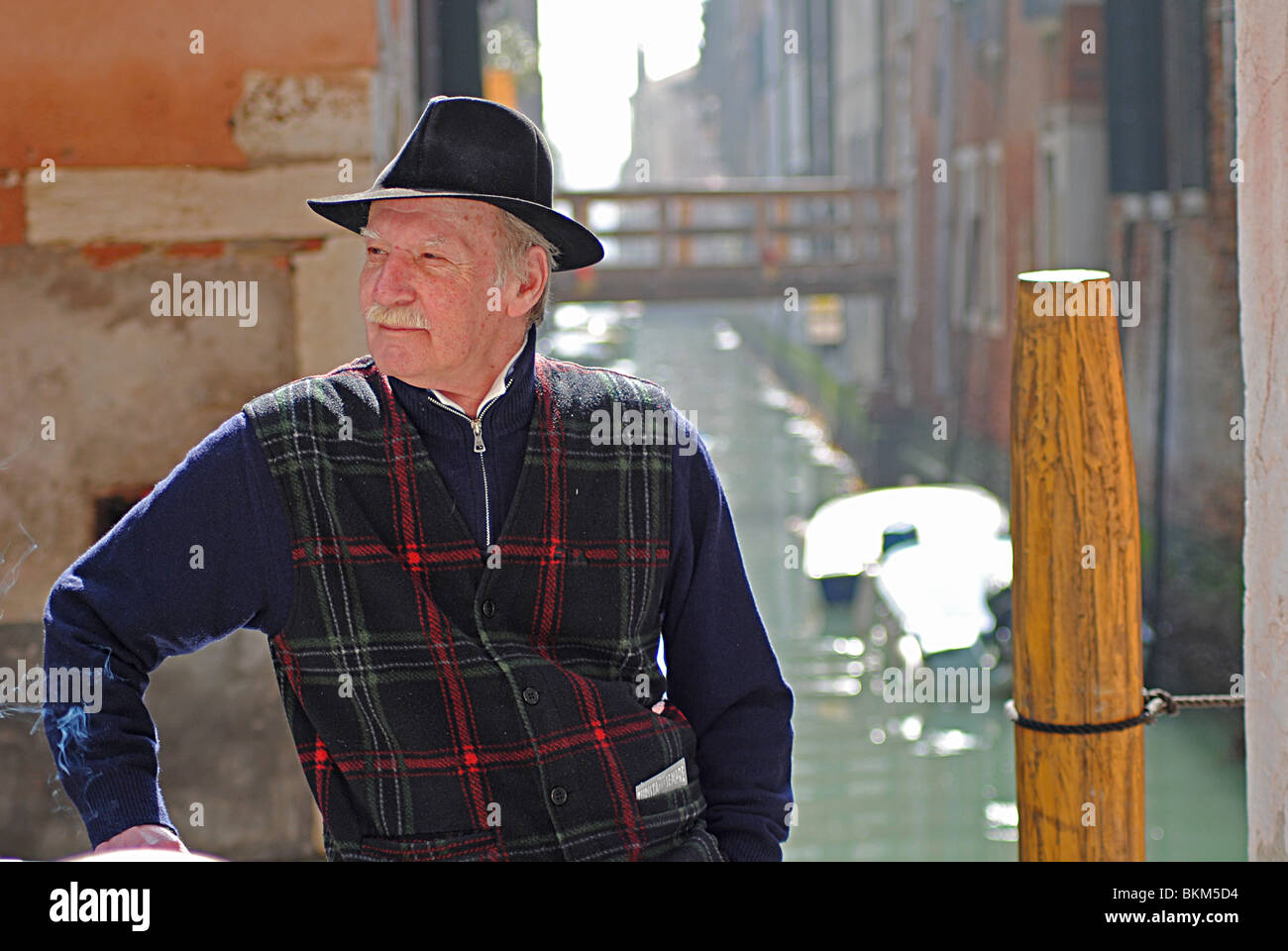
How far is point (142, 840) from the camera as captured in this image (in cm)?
154

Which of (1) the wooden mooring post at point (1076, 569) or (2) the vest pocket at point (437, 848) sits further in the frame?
(1) the wooden mooring post at point (1076, 569)

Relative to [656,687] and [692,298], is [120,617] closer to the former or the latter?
[656,687]

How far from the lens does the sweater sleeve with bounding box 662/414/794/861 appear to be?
1.83 m

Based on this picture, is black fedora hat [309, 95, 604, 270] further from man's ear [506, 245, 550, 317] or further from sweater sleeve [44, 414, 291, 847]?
sweater sleeve [44, 414, 291, 847]

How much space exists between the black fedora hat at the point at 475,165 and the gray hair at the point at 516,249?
0.04 feet

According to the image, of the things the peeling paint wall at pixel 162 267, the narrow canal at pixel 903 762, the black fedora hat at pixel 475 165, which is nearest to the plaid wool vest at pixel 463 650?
the black fedora hat at pixel 475 165

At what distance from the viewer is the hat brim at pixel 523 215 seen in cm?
174

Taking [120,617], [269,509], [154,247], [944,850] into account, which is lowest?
[944,850]

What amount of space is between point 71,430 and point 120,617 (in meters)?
1.15

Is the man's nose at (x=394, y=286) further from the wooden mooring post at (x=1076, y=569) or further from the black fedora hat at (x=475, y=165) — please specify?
the wooden mooring post at (x=1076, y=569)

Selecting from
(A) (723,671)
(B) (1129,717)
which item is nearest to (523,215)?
(A) (723,671)

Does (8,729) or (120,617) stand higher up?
(120,617)

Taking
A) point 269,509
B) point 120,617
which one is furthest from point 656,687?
point 120,617

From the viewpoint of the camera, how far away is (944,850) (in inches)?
293
